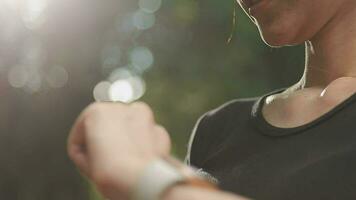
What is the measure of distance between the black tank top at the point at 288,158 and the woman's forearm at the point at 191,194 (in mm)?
628

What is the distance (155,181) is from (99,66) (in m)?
8.17

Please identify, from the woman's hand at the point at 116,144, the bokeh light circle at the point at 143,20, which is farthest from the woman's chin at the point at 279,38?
the bokeh light circle at the point at 143,20

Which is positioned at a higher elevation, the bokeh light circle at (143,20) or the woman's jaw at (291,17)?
the woman's jaw at (291,17)

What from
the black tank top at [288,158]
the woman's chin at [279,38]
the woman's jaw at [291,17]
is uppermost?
the woman's jaw at [291,17]

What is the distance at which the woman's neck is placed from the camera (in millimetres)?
2164

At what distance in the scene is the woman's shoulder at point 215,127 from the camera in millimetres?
2396

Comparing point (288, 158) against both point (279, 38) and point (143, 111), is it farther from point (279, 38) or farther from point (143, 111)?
point (143, 111)

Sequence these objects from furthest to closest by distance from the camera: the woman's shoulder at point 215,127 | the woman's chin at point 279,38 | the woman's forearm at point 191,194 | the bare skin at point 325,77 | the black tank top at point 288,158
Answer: the woman's shoulder at point 215,127 < the woman's chin at point 279,38 < the bare skin at point 325,77 < the black tank top at point 288,158 < the woman's forearm at point 191,194

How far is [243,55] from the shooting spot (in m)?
9.02

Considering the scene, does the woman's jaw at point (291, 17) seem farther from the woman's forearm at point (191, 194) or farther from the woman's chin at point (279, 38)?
the woman's forearm at point (191, 194)

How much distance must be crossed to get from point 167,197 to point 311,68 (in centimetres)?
105

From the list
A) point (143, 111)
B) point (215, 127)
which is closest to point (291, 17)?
point (215, 127)

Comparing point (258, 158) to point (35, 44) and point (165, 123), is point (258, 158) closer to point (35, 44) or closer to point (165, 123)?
point (35, 44)

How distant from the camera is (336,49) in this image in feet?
7.16
